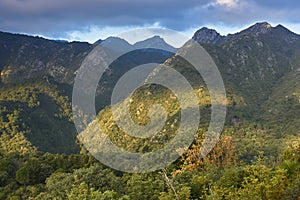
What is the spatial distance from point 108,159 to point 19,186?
899 centimetres

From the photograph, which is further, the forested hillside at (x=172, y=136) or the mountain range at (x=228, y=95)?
the mountain range at (x=228, y=95)

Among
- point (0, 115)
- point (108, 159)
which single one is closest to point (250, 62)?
point (0, 115)

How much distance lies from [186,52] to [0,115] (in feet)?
211

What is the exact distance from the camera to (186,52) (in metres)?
127

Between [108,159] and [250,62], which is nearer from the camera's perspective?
[108,159]

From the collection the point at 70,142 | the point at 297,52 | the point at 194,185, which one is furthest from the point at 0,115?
the point at 297,52

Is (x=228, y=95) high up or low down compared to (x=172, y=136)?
up

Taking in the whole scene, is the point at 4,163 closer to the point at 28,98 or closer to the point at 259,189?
the point at 259,189

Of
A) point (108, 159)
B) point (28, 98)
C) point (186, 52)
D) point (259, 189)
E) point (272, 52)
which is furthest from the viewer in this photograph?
point (272, 52)

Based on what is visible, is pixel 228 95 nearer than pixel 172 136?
No

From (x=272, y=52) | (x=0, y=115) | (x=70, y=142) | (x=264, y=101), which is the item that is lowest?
(x=70, y=142)

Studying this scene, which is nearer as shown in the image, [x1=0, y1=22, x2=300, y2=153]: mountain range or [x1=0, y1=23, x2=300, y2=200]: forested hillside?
[x1=0, y1=23, x2=300, y2=200]: forested hillside

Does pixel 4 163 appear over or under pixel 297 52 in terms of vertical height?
under

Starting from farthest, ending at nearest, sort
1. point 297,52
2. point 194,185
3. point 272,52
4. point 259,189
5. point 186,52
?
point 297,52, point 272,52, point 186,52, point 194,185, point 259,189
